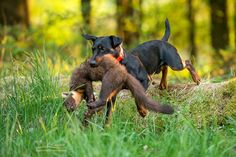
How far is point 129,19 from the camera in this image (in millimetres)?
17312

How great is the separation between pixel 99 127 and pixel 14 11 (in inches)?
460

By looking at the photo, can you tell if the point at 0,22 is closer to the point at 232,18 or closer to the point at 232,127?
the point at 232,18

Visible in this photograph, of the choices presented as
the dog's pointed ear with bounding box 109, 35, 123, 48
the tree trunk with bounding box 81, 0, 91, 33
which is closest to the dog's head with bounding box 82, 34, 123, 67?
the dog's pointed ear with bounding box 109, 35, 123, 48

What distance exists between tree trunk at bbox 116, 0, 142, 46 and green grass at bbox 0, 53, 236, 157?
8980 millimetres

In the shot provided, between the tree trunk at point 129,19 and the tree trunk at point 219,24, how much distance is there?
2946mm

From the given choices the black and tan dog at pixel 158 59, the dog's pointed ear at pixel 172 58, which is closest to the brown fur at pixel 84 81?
the black and tan dog at pixel 158 59

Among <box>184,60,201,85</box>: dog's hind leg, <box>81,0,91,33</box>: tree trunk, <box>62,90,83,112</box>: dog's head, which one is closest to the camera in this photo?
<box>62,90,83,112</box>: dog's head

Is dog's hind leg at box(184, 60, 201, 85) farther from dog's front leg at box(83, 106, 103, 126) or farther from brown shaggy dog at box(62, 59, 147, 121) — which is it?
dog's front leg at box(83, 106, 103, 126)

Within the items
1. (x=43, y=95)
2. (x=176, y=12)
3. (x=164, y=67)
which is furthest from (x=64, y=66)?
(x=176, y=12)

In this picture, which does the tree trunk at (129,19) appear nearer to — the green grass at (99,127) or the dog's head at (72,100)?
the green grass at (99,127)

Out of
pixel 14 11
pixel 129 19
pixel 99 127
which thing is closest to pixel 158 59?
pixel 99 127

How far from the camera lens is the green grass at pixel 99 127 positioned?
5.41 meters

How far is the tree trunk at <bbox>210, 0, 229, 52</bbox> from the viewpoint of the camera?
19422 millimetres

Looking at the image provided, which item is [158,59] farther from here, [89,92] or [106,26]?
[106,26]
